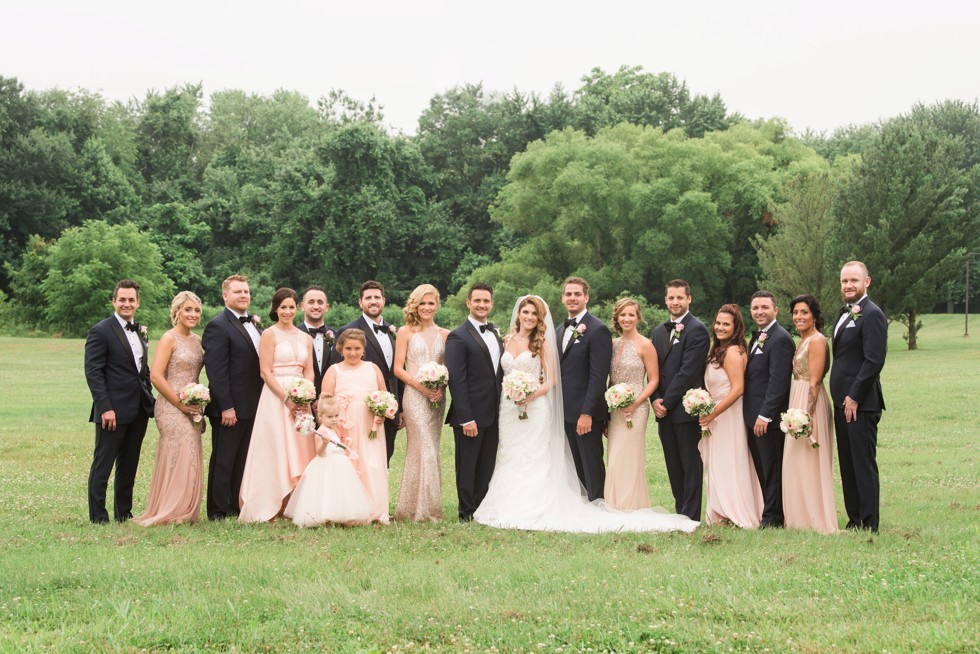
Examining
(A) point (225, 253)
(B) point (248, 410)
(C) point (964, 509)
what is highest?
(A) point (225, 253)

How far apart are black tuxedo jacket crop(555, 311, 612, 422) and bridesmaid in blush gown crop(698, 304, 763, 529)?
107 centimetres

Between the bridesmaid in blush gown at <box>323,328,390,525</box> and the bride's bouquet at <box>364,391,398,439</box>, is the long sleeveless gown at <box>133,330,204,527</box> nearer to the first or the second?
the bridesmaid in blush gown at <box>323,328,390,525</box>

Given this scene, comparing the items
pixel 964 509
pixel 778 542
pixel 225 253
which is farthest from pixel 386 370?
pixel 225 253

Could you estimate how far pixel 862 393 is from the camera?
9422 millimetres

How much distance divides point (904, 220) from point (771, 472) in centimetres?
3589

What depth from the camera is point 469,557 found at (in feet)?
26.7

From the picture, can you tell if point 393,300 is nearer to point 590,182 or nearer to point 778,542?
point 590,182

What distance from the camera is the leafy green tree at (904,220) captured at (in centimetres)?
4181

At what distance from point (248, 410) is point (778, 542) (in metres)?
5.46

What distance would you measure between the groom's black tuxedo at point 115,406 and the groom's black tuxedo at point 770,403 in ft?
20.0

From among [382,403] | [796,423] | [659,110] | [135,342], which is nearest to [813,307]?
[796,423]

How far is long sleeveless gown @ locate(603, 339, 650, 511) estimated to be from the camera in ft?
34.4

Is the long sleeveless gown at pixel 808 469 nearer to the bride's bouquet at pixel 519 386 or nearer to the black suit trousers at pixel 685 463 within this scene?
the black suit trousers at pixel 685 463

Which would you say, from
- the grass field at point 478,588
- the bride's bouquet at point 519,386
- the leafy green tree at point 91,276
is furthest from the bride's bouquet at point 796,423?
the leafy green tree at point 91,276
